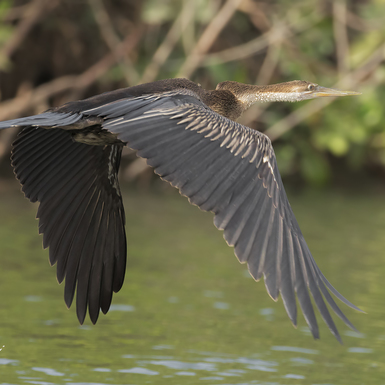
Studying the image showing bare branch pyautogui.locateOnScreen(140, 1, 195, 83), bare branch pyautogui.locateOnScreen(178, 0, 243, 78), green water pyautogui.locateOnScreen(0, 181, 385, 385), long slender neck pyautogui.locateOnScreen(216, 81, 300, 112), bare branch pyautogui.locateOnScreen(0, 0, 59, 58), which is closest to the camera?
green water pyautogui.locateOnScreen(0, 181, 385, 385)

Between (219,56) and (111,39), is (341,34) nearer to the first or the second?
(219,56)

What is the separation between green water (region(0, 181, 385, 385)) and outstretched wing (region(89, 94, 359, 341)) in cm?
133

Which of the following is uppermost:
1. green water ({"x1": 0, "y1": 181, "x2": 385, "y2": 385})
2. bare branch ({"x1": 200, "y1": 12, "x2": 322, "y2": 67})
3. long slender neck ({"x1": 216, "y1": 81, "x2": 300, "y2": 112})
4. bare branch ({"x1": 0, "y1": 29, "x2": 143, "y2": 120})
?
bare branch ({"x1": 200, "y1": 12, "x2": 322, "y2": 67})

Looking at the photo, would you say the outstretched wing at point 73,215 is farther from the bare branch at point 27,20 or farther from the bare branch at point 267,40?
the bare branch at point 27,20

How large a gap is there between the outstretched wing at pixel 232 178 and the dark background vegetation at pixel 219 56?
7.50 m

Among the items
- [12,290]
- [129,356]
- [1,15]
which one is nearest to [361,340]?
[129,356]

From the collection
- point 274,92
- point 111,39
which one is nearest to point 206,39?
point 111,39

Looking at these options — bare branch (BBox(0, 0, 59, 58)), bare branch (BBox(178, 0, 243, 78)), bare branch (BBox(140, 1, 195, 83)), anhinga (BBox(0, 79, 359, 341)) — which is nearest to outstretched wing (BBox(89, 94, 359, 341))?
anhinga (BBox(0, 79, 359, 341))

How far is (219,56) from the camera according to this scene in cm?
1230

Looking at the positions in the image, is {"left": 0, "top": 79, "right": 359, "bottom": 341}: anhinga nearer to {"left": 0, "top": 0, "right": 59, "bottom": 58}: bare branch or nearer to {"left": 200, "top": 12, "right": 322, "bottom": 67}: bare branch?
{"left": 200, "top": 12, "right": 322, "bottom": 67}: bare branch

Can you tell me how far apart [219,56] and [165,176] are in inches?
331

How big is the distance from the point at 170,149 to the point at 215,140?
27 cm

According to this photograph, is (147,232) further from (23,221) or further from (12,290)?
(12,290)

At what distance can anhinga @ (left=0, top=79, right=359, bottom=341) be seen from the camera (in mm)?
3959
